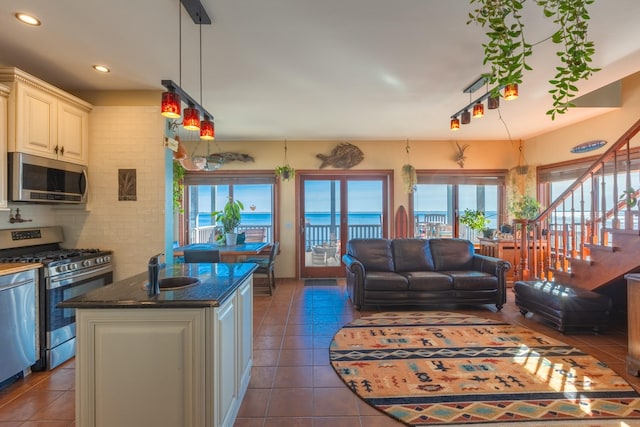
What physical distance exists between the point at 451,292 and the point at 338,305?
4.93ft

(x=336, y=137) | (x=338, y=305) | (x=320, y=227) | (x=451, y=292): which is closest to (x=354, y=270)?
(x=338, y=305)

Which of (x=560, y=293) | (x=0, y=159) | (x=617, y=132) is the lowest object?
(x=560, y=293)

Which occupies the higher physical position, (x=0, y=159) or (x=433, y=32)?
(x=433, y=32)

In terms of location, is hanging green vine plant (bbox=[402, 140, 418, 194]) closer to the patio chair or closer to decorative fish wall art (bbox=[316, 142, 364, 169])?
decorative fish wall art (bbox=[316, 142, 364, 169])

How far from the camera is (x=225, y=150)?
19.6 feet

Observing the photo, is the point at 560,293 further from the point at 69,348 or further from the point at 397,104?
the point at 69,348

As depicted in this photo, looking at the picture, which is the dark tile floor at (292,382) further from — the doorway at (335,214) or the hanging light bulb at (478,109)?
the hanging light bulb at (478,109)

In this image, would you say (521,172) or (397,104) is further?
(521,172)

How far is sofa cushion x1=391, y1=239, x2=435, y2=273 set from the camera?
464 cm

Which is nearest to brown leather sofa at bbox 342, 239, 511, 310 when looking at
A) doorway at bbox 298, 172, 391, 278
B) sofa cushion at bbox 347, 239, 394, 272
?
sofa cushion at bbox 347, 239, 394, 272

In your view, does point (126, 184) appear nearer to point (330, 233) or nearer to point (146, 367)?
point (146, 367)

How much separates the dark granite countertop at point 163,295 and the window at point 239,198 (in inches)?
155

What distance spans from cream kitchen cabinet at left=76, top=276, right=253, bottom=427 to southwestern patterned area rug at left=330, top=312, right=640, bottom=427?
1.20m

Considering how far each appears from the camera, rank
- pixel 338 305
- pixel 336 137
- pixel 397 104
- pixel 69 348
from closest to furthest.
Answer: pixel 69 348
pixel 397 104
pixel 338 305
pixel 336 137
